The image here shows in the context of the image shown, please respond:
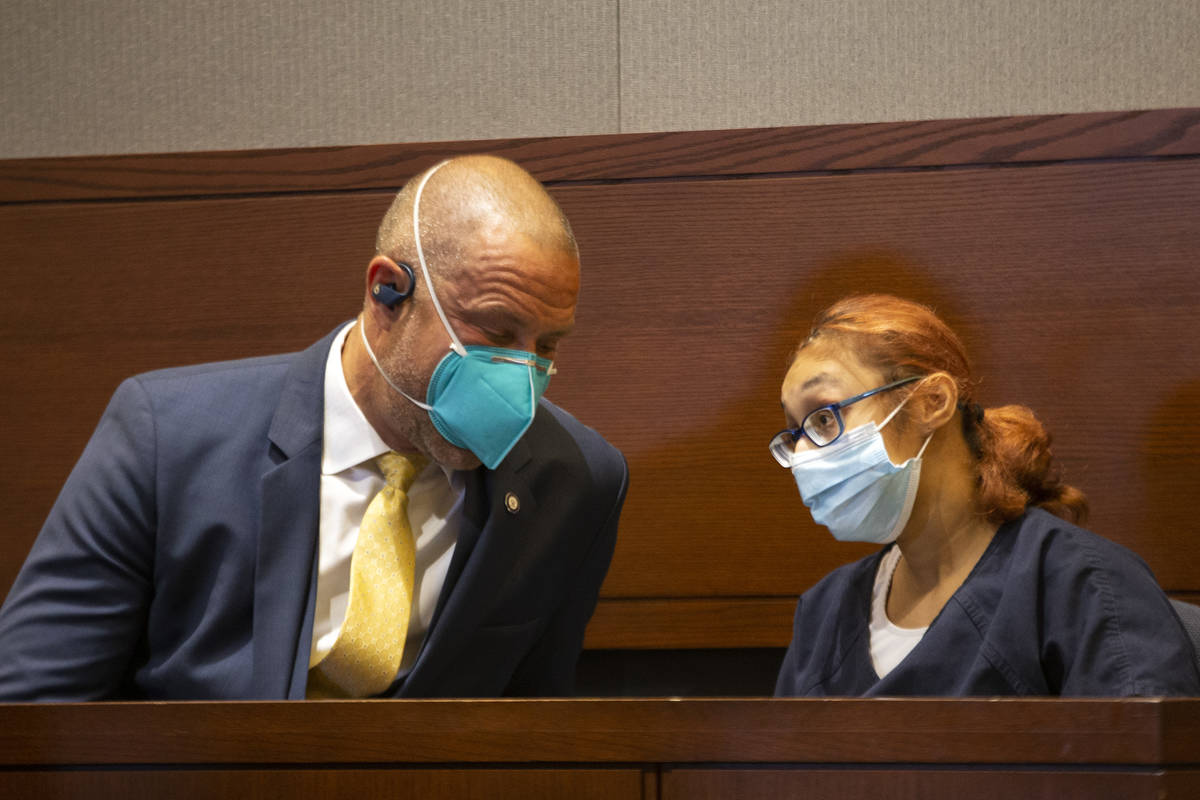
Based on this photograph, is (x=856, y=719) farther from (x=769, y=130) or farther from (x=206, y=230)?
(x=206, y=230)

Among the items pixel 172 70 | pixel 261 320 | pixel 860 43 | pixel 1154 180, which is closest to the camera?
pixel 1154 180

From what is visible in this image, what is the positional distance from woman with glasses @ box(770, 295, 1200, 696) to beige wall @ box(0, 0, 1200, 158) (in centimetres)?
69

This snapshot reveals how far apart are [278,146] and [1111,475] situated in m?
1.72

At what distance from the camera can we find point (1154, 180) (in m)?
1.97

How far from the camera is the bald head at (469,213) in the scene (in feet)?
5.10

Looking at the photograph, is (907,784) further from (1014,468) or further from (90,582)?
(90,582)

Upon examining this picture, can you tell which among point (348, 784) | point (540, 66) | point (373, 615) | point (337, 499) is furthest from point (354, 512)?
point (540, 66)

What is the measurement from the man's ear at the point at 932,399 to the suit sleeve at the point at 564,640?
1.55 ft

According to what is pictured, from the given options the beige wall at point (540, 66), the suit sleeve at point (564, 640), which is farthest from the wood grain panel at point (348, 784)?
the beige wall at point (540, 66)

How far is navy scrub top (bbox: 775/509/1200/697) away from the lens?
1.46 m

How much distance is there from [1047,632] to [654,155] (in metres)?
1.05

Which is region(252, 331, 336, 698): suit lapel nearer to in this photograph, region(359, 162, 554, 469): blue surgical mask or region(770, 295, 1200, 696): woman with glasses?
region(359, 162, 554, 469): blue surgical mask

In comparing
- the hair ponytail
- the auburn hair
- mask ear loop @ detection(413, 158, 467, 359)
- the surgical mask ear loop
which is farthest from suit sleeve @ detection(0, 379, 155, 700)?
the hair ponytail

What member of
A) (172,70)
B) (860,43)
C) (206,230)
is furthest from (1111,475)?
(172,70)
